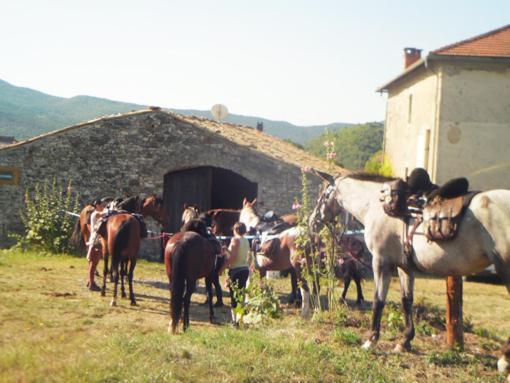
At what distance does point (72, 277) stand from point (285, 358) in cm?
933

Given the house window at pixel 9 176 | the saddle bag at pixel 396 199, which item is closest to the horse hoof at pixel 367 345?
the saddle bag at pixel 396 199

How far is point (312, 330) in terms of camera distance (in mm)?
7391

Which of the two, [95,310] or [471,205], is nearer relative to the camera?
[471,205]

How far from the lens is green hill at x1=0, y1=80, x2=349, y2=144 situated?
66856 mm

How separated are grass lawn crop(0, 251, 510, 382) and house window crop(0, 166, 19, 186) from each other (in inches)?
273

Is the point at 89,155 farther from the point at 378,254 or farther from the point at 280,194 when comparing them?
the point at 378,254

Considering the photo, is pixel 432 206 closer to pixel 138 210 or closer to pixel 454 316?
pixel 454 316

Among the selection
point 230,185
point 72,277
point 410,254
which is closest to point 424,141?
point 230,185

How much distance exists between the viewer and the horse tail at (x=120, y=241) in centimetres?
1073

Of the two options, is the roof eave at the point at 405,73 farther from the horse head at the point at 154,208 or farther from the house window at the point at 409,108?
the horse head at the point at 154,208

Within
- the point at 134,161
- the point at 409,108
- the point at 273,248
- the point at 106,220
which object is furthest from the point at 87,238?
the point at 409,108

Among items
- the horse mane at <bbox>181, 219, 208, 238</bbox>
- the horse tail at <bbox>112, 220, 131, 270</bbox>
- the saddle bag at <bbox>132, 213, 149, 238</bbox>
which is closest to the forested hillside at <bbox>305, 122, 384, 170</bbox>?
the saddle bag at <bbox>132, 213, 149, 238</bbox>

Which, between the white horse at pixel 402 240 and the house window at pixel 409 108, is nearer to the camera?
the white horse at pixel 402 240

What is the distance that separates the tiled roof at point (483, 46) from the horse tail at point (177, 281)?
43.2 feet
